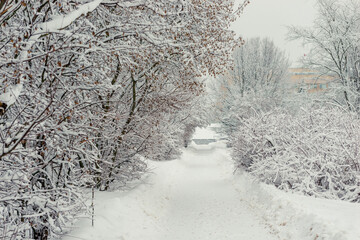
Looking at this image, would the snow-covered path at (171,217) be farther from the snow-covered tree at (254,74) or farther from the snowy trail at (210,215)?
the snow-covered tree at (254,74)

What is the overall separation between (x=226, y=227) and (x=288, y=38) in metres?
15.7

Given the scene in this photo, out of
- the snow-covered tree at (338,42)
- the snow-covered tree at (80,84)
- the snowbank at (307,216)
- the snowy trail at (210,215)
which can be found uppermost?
the snow-covered tree at (338,42)

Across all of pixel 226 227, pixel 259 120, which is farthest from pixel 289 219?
pixel 259 120

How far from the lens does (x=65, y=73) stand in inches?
191

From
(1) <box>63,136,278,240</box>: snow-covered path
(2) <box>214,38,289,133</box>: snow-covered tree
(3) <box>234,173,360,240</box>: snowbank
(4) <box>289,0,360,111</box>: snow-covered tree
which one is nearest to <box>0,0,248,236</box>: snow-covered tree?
(1) <box>63,136,278,240</box>: snow-covered path

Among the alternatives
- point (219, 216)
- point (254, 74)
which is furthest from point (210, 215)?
point (254, 74)

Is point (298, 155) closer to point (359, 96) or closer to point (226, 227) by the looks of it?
point (226, 227)

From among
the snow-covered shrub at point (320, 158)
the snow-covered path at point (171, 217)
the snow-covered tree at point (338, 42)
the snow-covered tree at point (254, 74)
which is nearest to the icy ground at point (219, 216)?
the snow-covered path at point (171, 217)

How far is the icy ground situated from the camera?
17.7 ft

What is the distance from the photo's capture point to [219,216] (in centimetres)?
862

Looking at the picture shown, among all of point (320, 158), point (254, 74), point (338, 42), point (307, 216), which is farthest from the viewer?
point (254, 74)

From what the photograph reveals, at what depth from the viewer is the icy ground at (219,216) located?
5.39 m

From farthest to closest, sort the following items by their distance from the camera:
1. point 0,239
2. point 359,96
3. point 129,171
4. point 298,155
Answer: point 359,96 < point 129,171 < point 298,155 < point 0,239

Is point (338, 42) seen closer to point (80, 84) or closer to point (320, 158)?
point (320, 158)
